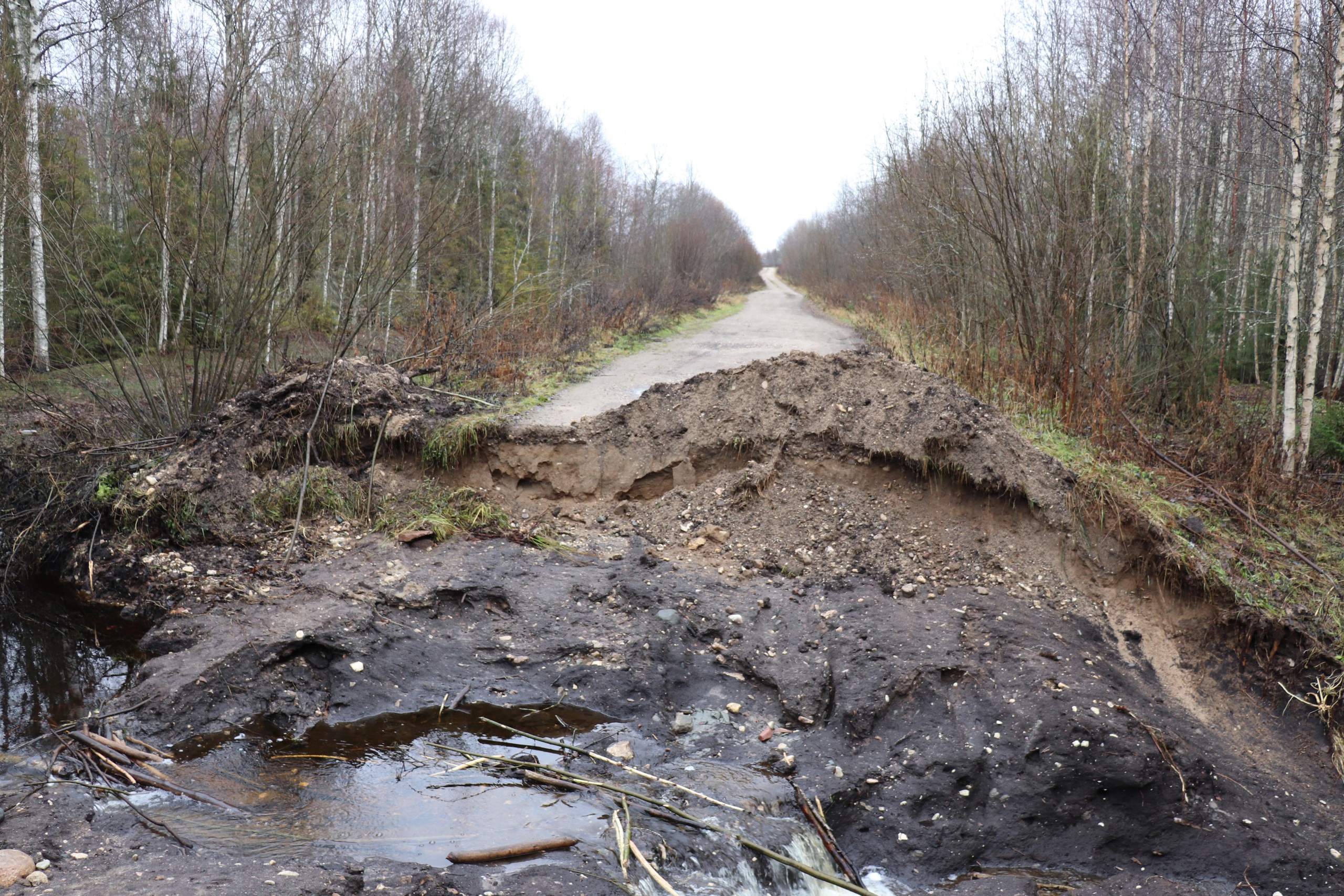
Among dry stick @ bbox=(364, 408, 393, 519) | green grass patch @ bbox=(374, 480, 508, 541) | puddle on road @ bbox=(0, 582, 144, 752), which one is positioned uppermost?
dry stick @ bbox=(364, 408, 393, 519)

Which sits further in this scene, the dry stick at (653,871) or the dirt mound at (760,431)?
the dirt mound at (760,431)

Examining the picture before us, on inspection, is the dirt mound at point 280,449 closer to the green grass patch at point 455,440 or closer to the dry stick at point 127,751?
the green grass patch at point 455,440

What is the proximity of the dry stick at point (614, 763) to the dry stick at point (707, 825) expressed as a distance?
0.02 meters

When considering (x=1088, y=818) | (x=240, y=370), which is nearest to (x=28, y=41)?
(x=240, y=370)

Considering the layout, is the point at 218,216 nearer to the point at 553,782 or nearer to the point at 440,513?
the point at 440,513

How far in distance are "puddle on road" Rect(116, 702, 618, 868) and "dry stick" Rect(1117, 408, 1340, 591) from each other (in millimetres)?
4504

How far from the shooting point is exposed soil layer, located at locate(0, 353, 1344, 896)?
3.35m

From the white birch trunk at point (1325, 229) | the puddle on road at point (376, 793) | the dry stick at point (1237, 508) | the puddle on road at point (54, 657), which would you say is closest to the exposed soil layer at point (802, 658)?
the puddle on road at point (376, 793)

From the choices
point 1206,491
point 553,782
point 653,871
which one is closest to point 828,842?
point 653,871

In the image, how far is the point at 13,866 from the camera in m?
2.55

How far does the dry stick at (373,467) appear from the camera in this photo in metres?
6.19

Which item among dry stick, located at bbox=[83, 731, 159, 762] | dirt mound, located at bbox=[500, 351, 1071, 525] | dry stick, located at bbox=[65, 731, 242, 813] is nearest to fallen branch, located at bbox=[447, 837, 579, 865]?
dry stick, located at bbox=[65, 731, 242, 813]

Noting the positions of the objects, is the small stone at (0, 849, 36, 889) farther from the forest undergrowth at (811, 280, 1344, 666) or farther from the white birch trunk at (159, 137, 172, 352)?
the forest undergrowth at (811, 280, 1344, 666)

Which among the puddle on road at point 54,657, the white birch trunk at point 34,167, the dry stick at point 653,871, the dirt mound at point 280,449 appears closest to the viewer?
the dry stick at point 653,871
